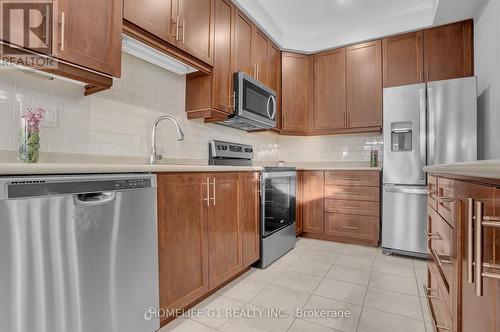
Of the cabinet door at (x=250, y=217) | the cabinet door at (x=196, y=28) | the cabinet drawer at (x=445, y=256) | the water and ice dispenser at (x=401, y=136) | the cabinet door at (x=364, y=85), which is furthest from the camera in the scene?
the cabinet door at (x=364, y=85)

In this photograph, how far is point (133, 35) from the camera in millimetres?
1597

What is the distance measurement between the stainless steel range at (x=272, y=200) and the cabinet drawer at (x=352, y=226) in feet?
1.84

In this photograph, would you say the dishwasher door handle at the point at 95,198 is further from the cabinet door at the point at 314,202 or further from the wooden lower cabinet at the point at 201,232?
the cabinet door at the point at 314,202

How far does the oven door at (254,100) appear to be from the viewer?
2.49 metres

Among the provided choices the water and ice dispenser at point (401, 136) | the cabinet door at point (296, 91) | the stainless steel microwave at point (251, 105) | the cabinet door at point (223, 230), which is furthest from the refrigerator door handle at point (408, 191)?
the cabinet door at point (223, 230)

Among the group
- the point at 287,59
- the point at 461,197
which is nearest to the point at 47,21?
the point at 461,197

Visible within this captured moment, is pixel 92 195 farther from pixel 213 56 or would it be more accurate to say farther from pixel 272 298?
pixel 213 56

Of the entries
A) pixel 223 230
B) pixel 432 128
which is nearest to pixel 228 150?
pixel 223 230

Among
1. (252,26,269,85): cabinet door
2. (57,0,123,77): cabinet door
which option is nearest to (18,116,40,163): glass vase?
(57,0,123,77): cabinet door

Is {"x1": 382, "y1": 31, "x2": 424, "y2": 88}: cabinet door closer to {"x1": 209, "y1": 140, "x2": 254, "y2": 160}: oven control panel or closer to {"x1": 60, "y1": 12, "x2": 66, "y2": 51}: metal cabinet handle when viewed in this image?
{"x1": 209, "y1": 140, "x2": 254, "y2": 160}: oven control panel

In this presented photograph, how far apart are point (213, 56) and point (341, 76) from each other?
6.41 ft

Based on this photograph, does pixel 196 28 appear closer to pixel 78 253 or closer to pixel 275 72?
pixel 275 72

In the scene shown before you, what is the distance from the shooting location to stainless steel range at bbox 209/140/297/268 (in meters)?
2.38

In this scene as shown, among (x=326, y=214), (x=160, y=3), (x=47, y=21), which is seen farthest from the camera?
(x=326, y=214)
